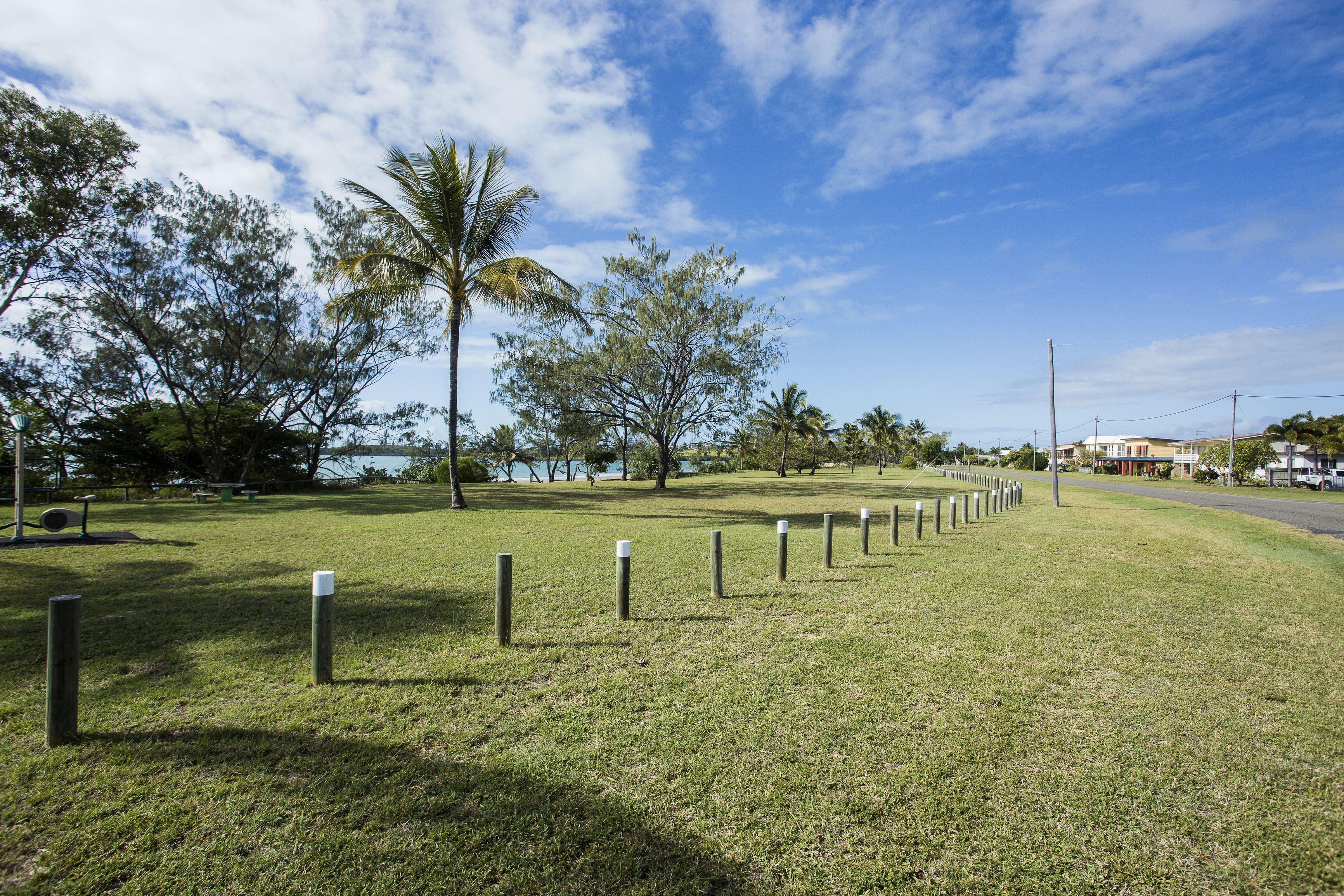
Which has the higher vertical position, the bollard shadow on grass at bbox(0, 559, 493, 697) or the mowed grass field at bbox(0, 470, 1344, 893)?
the bollard shadow on grass at bbox(0, 559, 493, 697)

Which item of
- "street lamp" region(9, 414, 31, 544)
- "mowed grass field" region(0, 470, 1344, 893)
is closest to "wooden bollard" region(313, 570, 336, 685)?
"mowed grass field" region(0, 470, 1344, 893)

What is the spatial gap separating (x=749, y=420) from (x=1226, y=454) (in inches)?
1542

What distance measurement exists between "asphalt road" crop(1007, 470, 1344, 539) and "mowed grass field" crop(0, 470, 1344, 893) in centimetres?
1111

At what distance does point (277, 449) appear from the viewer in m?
25.0

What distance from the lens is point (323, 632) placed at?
458 centimetres

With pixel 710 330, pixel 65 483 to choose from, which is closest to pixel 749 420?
pixel 710 330

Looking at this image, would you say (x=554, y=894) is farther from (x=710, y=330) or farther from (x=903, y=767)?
(x=710, y=330)

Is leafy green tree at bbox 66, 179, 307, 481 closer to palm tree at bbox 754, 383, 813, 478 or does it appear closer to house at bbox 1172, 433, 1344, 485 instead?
palm tree at bbox 754, 383, 813, 478

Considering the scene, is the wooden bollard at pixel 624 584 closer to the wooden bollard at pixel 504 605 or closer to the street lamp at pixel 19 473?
the wooden bollard at pixel 504 605

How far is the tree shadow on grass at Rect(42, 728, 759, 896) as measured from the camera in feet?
8.57

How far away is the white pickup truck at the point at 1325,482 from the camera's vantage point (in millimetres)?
39125

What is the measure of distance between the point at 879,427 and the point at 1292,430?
3369cm

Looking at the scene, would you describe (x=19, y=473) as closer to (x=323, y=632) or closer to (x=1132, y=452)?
(x=323, y=632)

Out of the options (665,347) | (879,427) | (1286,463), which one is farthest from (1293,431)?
(665,347)
